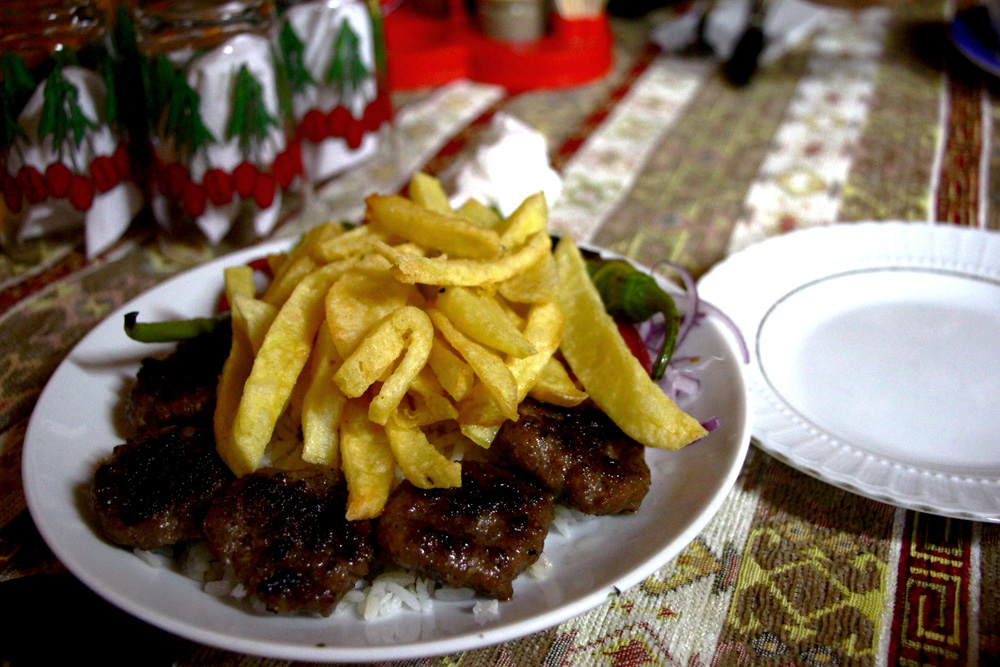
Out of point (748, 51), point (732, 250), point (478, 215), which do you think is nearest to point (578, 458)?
point (478, 215)

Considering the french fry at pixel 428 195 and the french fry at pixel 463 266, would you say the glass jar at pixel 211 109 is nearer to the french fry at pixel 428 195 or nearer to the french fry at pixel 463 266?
the french fry at pixel 428 195

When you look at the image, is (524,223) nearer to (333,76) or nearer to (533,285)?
(533,285)

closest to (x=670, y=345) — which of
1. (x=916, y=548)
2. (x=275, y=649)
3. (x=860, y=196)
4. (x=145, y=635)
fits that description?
(x=916, y=548)

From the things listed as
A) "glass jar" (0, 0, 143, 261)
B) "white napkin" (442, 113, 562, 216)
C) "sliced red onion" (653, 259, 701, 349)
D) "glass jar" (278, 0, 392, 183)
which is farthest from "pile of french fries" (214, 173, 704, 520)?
"glass jar" (278, 0, 392, 183)

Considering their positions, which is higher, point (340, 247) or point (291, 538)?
point (340, 247)

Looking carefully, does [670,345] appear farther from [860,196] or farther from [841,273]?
[860,196]

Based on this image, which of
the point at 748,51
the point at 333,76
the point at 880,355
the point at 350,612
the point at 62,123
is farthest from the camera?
the point at 748,51
